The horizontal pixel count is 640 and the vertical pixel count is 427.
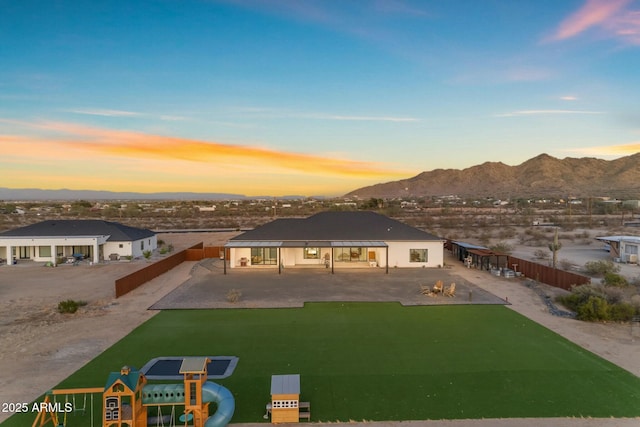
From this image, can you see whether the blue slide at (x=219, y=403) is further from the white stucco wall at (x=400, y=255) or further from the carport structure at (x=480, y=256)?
the carport structure at (x=480, y=256)

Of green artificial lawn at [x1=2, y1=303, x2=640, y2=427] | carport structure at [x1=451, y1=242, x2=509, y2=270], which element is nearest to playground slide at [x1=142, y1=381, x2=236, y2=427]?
green artificial lawn at [x1=2, y1=303, x2=640, y2=427]

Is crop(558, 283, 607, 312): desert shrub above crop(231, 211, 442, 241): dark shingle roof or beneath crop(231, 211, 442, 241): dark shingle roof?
beneath

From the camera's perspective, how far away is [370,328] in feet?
49.8

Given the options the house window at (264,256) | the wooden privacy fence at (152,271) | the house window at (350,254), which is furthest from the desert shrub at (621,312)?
the wooden privacy fence at (152,271)

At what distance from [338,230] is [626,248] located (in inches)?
859

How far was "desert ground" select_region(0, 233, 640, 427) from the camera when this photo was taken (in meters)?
10.7

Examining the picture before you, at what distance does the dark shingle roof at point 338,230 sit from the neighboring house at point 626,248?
14.4 m

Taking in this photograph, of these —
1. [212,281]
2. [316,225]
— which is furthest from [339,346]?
[316,225]

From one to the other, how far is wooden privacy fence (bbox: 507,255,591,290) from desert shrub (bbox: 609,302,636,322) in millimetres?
3557

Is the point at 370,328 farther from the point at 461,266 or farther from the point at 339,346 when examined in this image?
the point at 461,266

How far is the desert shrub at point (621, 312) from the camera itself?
16.0m

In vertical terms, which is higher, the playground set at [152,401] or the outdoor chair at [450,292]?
the playground set at [152,401]

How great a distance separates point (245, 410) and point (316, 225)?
22.5 m

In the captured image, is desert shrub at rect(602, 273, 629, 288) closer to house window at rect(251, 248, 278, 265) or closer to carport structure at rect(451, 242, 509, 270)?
carport structure at rect(451, 242, 509, 270)
